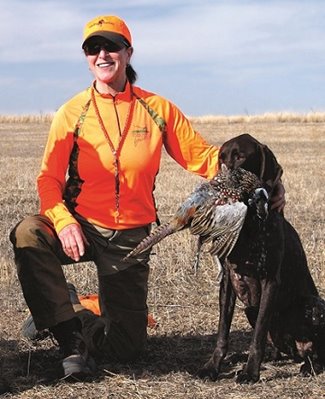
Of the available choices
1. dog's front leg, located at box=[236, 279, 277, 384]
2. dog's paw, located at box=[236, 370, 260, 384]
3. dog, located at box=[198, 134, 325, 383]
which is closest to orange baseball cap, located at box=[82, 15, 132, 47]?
dog, located at box=[198, 134, 325, 383]

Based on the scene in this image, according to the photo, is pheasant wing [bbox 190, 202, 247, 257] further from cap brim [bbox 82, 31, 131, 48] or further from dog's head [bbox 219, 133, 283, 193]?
cap brim [bbox 82, 31, 131, 48]

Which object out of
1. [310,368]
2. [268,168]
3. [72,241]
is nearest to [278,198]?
[268,168]

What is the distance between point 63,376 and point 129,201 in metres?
1.10

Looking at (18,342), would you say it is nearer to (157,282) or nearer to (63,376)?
(63,376)

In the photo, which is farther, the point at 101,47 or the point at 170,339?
the point at 170,339

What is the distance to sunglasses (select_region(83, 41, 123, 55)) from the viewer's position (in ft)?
14.2

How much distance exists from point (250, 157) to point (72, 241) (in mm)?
1038

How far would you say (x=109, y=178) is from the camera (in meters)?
4.30

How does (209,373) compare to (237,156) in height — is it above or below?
below

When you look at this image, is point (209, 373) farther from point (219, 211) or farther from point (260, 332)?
point (219, 211)

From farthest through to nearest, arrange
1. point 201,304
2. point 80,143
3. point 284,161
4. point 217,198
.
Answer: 1. point 284,161
2. point 201,304
3. point 80,143
4. point 217,198

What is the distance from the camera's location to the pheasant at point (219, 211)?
3.49 meters

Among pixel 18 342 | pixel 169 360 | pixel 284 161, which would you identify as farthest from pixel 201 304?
pixel 284 161

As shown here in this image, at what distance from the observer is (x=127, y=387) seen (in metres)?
3.80
